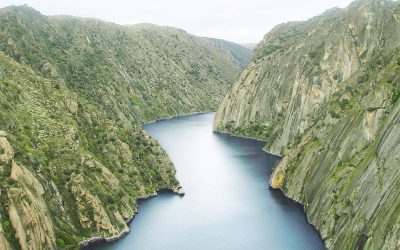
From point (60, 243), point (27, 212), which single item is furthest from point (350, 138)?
point (27, 212)

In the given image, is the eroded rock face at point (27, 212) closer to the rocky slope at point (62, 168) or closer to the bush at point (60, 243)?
the rocky slope at point (62, 168)

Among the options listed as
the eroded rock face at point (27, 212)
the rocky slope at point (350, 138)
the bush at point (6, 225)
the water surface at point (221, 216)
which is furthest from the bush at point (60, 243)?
the rocky slope at point (350, 138)

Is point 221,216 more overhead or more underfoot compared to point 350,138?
more underfoot

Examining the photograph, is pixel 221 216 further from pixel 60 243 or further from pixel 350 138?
pixel 60 243

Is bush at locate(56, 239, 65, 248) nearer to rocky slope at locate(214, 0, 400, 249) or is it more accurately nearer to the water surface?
the water surface

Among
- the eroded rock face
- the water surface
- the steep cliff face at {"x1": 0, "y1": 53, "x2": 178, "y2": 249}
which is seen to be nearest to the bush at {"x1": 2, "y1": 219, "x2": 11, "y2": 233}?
the steep cliff face at {"x1": 0, "y1": 53, "x2": 178, "y2": 249}
